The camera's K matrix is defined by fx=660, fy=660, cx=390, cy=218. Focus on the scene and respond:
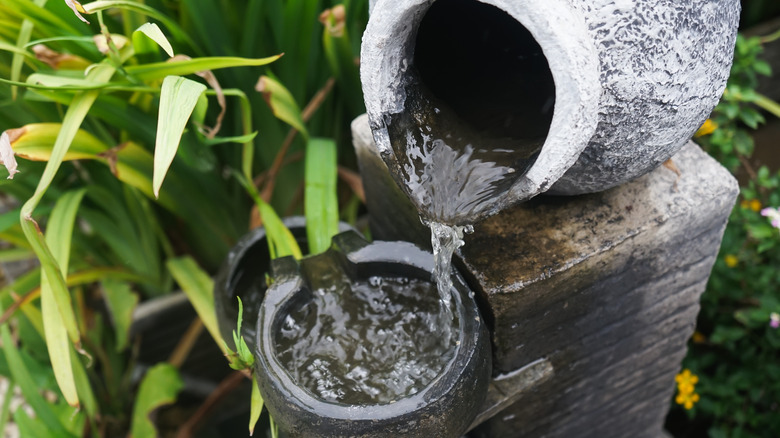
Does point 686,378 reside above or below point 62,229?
below

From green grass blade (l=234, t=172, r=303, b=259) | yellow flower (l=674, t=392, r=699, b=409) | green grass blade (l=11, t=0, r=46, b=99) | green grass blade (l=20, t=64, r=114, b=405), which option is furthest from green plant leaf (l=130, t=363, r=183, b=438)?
yellow flower (l=674, t=392, r=699, b=409)

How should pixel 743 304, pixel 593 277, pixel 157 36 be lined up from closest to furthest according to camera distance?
pixel 157 36 < pixel 593 277 < pixel 743 304

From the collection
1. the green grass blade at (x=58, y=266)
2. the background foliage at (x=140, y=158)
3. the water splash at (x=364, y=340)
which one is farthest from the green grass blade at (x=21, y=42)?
the water splash at (x=364, y=340)

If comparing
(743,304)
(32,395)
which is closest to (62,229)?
(32,395)

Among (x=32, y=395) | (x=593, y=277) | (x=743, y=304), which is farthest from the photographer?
(x=743, y=304)

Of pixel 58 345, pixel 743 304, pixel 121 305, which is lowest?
pixel 743 304

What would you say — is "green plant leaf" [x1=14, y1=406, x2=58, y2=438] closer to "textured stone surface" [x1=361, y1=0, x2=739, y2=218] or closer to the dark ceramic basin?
the dark ceramic basin

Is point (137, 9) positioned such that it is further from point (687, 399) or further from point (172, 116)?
point (687, 399)

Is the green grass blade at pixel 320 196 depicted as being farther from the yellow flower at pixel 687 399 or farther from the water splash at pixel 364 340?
the yellow flower at pixel 687 399

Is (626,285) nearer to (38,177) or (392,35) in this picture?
(392,35)
